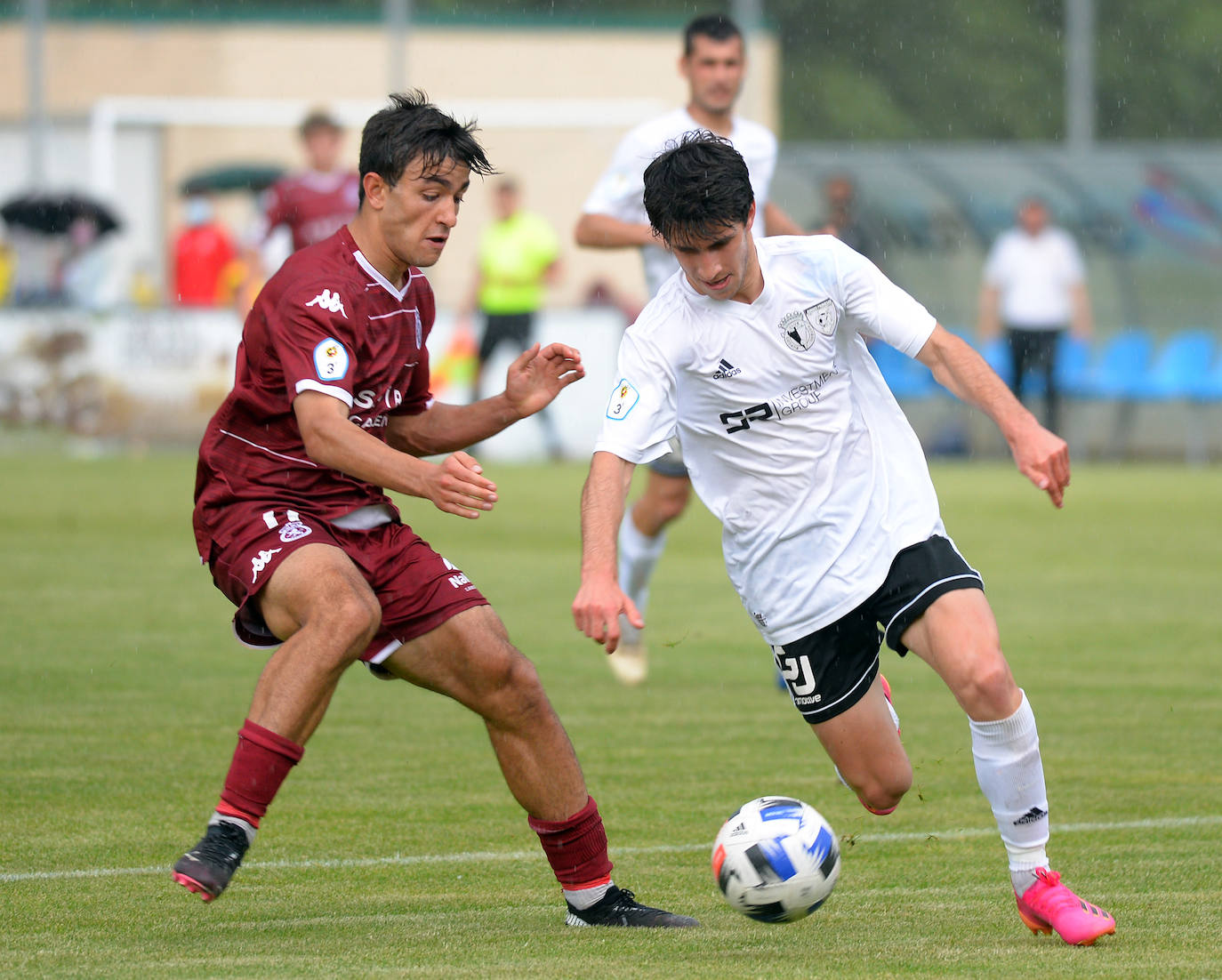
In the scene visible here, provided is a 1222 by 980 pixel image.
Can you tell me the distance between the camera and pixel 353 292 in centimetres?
507

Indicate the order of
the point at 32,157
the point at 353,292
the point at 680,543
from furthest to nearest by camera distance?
1. the point at 32,157
2. the point at 680,543
3. the point at 353,292

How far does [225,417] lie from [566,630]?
208 inches

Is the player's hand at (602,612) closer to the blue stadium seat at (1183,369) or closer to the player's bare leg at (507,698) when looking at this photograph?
the player's bare leg at (507,698)

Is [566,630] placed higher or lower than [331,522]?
lower

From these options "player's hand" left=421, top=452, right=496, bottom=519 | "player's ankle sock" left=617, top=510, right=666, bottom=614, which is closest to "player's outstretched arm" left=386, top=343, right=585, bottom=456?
"player's hand" left=421, top=452, right=496, bottom=519

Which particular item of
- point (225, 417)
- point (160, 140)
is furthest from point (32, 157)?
point (225, 417)

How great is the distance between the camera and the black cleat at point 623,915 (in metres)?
4.99

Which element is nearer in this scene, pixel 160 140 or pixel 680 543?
pixel 680 543

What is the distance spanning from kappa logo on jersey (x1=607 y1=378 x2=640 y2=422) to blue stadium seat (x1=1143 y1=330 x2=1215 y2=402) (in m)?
18.0

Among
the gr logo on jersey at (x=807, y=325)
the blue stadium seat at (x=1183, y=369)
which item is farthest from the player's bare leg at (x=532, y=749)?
the blue stadium seat at (x=1183, y=369)

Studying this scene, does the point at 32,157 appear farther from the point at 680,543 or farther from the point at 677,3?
the point at 677,3

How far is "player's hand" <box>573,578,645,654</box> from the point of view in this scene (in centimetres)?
448

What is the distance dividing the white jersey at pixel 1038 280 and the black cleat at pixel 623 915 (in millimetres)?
16324

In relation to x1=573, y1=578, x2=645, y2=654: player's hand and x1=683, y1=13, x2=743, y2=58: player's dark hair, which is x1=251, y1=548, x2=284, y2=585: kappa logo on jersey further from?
x1=683, y1=13, x2=743, y2=58: player's dark hair
